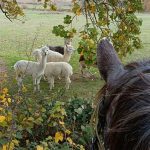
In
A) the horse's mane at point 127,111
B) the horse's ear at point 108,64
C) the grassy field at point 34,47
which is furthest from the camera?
the grassy field at point 34,47

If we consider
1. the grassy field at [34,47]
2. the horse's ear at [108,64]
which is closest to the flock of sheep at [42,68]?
the grassy field at [34,47]

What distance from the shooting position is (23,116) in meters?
5.02

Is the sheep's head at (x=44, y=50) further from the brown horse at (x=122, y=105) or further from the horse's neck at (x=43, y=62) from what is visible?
the brown horse at (x=122, y=105)

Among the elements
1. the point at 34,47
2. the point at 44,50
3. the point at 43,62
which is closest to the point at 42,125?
the point at 44,50

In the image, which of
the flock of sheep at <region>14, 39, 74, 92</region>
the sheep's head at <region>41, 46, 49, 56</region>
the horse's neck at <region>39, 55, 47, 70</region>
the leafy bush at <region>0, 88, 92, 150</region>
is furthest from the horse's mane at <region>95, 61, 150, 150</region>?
the horse's neck at <region>39, 55, 47, 70</region>

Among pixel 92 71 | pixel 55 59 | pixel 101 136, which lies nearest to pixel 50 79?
pixel 55 59

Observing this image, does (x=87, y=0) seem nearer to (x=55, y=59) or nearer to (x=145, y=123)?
(x=145, y=123)

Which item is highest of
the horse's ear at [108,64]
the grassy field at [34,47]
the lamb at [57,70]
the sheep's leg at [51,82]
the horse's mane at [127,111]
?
the horse's ear at [108,64]

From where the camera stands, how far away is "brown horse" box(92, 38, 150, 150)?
87 centimetres

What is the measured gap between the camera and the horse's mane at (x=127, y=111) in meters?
0.86

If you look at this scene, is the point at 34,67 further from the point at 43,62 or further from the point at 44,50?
the point at 44,50

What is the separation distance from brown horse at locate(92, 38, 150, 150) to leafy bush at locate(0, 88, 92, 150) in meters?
2.98

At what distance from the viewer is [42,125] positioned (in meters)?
5.29

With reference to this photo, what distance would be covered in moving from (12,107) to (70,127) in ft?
2.80
